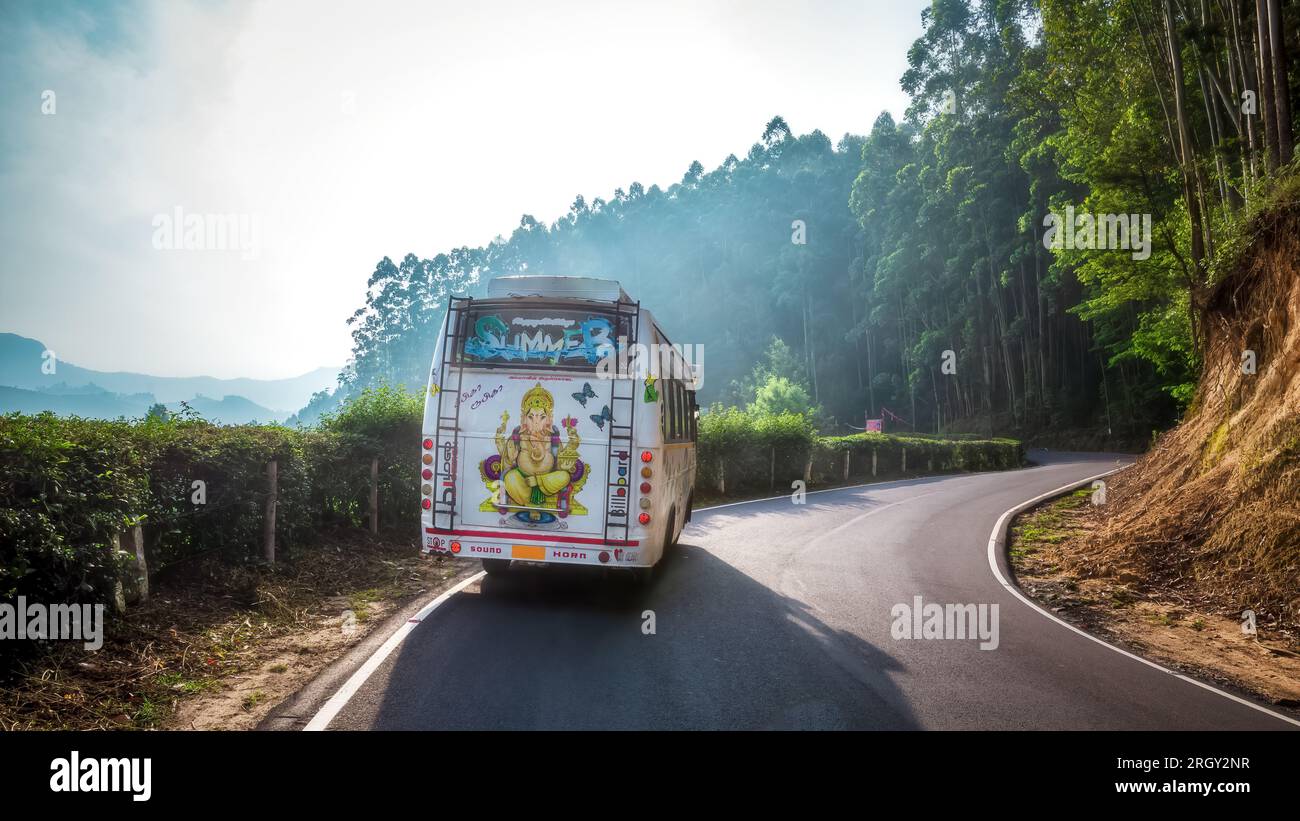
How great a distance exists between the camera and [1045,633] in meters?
7.16

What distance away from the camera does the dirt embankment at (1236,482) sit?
8.05 metres

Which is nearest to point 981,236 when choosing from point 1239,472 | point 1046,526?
point 1046,526

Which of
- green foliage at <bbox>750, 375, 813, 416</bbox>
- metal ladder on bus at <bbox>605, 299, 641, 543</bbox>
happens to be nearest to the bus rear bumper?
metal ladder on bus at <bbox>605, 299, 641, 543</bbox>

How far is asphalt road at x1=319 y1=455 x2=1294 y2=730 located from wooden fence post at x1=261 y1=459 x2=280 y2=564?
7.82 ft

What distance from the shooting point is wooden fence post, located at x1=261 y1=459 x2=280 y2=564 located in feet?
26.4

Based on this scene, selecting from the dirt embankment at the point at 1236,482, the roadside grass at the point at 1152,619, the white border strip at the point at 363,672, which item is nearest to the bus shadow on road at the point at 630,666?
the white border strip at the point at 363,672

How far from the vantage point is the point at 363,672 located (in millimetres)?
5117

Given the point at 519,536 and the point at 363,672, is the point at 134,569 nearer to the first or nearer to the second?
the point at 363,672

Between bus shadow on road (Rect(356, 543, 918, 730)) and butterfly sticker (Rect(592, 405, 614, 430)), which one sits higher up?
butterfly sticker (Rect(592, 405, 614, 430))

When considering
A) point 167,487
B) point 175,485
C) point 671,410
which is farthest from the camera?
point 671,410

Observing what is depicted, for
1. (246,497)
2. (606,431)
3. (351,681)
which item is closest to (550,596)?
(606,431)

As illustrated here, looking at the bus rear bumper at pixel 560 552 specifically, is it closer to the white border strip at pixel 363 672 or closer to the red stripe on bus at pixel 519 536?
the red stripe on bus at pixel 519 536

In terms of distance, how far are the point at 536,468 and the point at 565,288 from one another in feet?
7.00

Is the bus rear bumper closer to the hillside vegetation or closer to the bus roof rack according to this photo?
the bus roof rack
